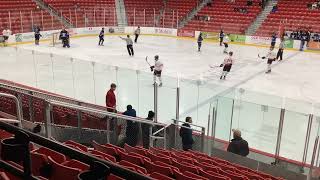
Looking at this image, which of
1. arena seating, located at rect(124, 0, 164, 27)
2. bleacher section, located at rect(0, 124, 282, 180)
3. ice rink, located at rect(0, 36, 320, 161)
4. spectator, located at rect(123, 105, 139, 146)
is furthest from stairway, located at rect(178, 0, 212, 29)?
bleacher section, located at rect(0, 124, 282, 180)

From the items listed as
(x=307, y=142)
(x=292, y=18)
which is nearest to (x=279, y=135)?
(x=307, y=142)

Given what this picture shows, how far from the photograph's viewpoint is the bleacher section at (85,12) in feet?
84.8

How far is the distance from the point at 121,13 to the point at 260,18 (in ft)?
32.5

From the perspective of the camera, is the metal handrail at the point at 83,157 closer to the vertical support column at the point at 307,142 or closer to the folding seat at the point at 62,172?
the folding seat at the point at 62,172

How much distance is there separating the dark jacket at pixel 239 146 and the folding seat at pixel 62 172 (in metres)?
4.52

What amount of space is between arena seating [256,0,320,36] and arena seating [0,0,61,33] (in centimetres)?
1314

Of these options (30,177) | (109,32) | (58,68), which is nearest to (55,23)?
(109,32)

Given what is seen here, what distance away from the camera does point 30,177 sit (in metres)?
1.82

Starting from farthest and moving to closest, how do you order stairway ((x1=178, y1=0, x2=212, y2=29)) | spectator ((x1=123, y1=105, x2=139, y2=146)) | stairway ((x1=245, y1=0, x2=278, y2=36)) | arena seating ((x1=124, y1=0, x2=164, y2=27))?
arena seating ((x1=124, y1=0, x2=164, y2=27)) → stairway ((x1=178, y1=0, x2=212, y2=29)) → stairway ((x1=245, y1=0, x2=278, y2=36)) → spectator ((x1=123, y1=105, x2=139, y2=146))

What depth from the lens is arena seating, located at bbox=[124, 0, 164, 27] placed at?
27562 mm

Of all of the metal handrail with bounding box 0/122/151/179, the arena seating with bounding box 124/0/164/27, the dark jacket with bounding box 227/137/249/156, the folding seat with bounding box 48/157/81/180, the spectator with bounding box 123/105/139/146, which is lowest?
the dark jacket with bounding box 227/137/249/156

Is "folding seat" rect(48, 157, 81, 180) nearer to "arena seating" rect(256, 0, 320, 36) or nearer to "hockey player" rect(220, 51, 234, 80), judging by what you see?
"hockey player" rect(220, 51, 234, 80)

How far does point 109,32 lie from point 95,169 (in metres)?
25.7

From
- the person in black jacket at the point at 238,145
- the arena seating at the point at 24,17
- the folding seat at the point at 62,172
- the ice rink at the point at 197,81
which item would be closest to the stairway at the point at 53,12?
the arena seating at the point at 24,17
